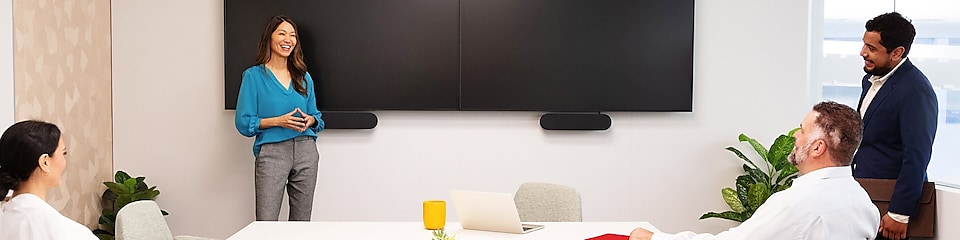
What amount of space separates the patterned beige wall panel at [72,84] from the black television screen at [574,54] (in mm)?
2063

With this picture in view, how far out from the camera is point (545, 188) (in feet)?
15.1

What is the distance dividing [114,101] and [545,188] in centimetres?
287

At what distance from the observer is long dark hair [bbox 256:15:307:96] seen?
5.47 m

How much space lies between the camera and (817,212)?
9.59 feet

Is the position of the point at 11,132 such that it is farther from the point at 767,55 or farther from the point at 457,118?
the point at 767,55

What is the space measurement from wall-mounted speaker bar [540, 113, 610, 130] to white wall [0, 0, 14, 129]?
2.80m

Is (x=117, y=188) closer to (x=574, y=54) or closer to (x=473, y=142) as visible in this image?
(x=473, y=142)

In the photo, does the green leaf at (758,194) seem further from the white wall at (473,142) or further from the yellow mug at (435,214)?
the yellow mug at (435,214)

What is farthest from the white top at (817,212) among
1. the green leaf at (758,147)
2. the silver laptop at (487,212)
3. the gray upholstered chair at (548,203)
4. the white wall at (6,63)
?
the white wall at (6,63)

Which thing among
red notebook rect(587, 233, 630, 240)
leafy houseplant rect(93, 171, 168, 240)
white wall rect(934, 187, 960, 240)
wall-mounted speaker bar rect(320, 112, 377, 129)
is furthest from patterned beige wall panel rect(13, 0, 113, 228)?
white wall rect(934, 187, 960, 240)

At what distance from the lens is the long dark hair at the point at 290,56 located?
215 inches

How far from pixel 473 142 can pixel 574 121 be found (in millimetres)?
600

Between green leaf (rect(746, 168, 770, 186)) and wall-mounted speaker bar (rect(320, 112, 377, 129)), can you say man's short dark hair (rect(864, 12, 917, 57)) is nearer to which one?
green leaf (rect(746, 168, 770, 186))

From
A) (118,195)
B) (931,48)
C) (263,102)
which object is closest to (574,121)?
(263,102)
